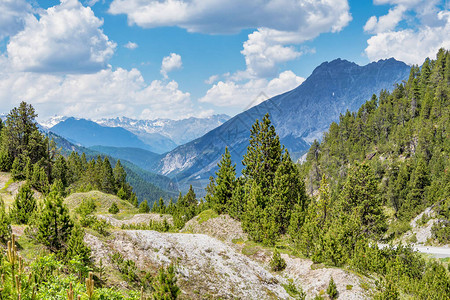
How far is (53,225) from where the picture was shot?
14.5 m

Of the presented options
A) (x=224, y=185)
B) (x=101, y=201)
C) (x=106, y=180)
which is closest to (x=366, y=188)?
→ (x=224, y=185)

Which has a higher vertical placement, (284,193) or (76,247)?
(76,247)

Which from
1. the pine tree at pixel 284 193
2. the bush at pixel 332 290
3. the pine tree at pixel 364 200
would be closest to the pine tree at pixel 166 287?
the bush at pixel 332 290

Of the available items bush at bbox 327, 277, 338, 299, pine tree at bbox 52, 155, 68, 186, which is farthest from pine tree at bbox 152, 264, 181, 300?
pine tree at bbox 52, 155, 68, 186

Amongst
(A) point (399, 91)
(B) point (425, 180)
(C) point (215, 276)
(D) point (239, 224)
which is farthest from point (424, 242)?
(A) point (399, 91)

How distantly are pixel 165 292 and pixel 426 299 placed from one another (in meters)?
20.9

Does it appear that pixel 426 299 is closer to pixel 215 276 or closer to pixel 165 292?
pixel 215 276

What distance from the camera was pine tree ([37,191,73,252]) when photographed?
14172 millimetres

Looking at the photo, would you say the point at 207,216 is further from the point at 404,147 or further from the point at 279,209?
the point at 404,147

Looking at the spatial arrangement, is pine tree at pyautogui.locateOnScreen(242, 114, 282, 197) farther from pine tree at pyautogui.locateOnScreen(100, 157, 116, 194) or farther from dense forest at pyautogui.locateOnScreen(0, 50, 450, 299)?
pine tree at pyautogui.locateOnScreen(100, 157, 116, 194)

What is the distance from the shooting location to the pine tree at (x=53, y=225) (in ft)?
46.5

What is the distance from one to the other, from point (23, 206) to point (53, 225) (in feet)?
24.1

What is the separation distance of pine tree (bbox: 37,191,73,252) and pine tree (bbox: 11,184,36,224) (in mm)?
5550

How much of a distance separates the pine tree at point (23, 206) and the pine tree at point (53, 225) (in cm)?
555
